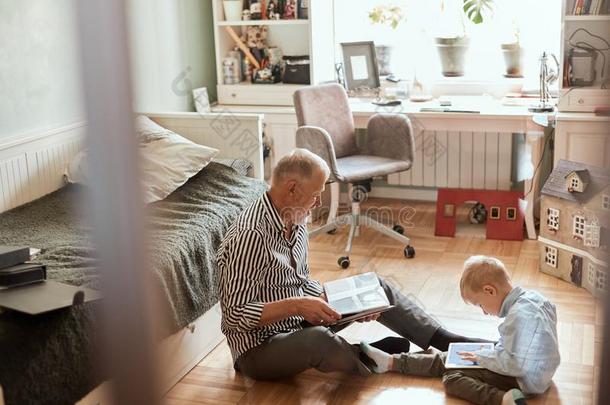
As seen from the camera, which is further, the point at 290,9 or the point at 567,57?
the point at 290,9

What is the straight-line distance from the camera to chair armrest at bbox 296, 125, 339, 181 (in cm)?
392

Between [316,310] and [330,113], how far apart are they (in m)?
1.86

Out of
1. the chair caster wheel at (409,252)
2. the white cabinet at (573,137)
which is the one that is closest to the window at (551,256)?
the white cabinet at (573,137)

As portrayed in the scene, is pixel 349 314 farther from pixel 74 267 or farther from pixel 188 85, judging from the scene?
pixel 188 85

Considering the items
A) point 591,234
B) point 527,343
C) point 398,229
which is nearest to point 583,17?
point 591,234

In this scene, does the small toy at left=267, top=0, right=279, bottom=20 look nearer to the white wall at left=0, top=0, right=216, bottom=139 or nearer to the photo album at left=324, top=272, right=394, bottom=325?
the white wall at left=0, top=0, right=216, bottom=139

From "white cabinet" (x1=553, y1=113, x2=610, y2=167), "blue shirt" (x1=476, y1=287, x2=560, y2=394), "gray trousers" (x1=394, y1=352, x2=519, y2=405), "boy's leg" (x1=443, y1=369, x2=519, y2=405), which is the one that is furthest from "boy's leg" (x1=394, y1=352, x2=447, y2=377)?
"white cabinet" (x1=553, y1=113, x2=610, y2=167)

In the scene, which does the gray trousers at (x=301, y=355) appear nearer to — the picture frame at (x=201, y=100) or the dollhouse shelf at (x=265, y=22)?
the picture frame at (x=201, y=100)

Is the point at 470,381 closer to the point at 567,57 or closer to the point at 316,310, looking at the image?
the point at 316,310

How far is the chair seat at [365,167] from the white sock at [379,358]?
132cm

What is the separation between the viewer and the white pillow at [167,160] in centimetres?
337

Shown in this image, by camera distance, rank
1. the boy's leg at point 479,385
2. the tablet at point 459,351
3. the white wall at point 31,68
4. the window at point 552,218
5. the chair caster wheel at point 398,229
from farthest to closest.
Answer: the chair caster wheel at point 398,229
the window at point 552,218
the white wall at point 31,68
the tablet at point 459,351
the boy's leg at point 479,385

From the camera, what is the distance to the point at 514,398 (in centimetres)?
238

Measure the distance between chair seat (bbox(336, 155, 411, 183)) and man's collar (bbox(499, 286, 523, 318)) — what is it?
4.89 ft
